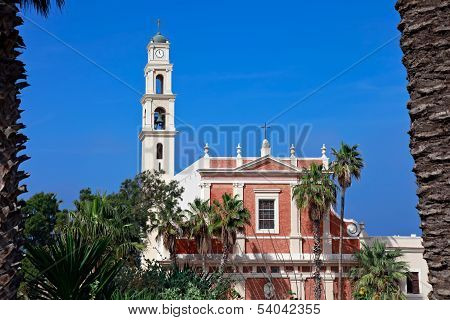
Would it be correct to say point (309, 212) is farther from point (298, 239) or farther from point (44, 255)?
point (44, 255)

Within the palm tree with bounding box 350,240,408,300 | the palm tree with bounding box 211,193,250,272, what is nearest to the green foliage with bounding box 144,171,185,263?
the palm tree with bounding box 211,193,250,272

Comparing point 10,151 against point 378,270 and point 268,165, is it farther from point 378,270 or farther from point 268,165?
point 268,165

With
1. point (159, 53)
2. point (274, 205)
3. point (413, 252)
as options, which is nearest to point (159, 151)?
point (159, 53)

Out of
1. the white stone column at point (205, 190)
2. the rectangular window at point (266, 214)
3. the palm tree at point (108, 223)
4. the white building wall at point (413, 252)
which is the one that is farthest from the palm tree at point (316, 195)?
the palm tree at point (108, 223)

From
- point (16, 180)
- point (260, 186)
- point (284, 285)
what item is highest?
point (260, 186)

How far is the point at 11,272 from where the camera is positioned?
7148mm

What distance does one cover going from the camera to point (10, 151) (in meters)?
7.28

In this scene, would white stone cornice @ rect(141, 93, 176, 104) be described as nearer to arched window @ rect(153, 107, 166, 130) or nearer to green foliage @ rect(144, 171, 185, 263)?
arched window @ rect(153, 107, 166, 130)

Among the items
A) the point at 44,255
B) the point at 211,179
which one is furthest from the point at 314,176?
the point at 44,255

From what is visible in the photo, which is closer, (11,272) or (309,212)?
(11,272)

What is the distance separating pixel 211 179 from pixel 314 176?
535cm

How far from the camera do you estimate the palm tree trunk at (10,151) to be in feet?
23.4

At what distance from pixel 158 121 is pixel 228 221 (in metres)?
13.1
